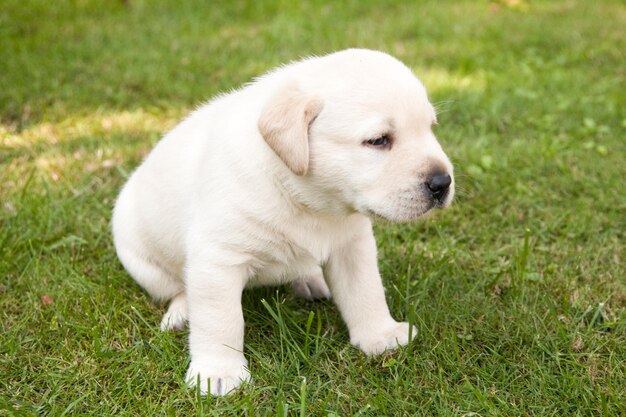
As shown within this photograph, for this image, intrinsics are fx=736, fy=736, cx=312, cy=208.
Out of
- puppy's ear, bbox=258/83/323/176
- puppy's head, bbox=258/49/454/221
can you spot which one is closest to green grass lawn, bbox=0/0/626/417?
Result: puppy's head, bbox=258/49/454/221

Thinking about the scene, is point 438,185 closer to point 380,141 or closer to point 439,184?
point 439,184

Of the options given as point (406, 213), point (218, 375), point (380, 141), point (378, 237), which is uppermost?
point (380, 141)

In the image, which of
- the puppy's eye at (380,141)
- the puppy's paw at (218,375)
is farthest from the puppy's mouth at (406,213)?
the puppy's paw at (218,375)

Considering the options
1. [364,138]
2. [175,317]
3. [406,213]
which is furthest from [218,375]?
[364,138]

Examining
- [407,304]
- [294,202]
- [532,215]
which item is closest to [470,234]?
[532,215]

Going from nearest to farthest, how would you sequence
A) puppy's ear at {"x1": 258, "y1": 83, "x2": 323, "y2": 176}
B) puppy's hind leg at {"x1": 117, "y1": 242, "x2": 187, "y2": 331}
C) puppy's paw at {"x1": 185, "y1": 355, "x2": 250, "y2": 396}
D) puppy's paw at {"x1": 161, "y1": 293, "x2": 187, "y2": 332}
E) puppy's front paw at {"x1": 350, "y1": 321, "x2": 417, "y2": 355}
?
puppy's ear at {"x1": 258, "y1": 83, "x2": 323, "y2": 176} < puppy's paw at {"x1": 185, "y1": 355, "x2": 250, "y2": 396} < puppy's front paw at {"x1": 350, "y1": 321, "x2": 417, "y2": 355} < puppy's paw at {"x1": 161, "y1": 293, "x2": 187, "y2": 332} < puppy's hind leg at {"x1": 117, "y1": 242, "x2": 187, "y2": 331}

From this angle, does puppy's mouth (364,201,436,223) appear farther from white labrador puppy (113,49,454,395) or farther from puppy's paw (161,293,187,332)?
puppy's paw (161,293,187,332)

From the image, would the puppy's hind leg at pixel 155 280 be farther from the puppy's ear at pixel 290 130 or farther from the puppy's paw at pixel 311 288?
the puppy's ear at pixel 290 130
